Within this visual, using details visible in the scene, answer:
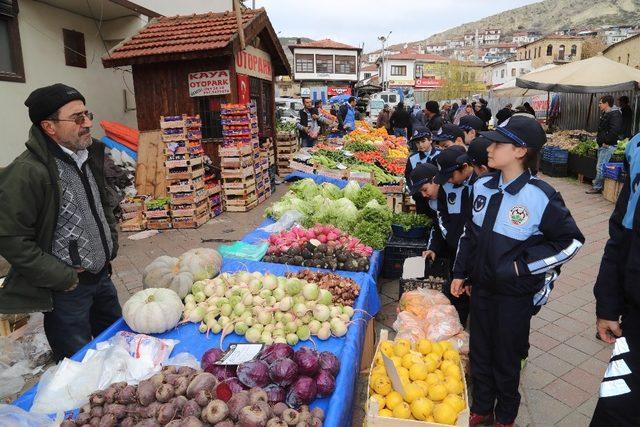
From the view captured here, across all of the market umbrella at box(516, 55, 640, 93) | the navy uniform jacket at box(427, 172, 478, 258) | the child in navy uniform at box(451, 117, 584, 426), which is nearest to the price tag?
the child in navy uniform at box(451, 117, 584, 426)

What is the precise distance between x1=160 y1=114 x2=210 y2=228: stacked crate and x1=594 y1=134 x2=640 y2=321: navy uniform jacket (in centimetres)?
720

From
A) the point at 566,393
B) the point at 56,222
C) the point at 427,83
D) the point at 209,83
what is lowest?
the point at 566,393

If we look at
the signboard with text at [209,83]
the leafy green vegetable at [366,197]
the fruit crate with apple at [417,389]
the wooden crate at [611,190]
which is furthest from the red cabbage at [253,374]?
the wooden crate at [611,190]

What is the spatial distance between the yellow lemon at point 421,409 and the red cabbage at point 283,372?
74 centimetres

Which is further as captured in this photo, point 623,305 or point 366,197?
point 366,197

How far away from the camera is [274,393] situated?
7.11ft

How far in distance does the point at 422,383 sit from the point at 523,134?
66.7 inches

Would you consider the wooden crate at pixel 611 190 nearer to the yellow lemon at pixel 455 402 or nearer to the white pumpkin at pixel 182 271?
the yellow lemon at pixel 455 402

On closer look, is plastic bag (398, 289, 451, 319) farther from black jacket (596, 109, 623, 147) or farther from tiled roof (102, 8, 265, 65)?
black jacket (596, 109, 623, 147)

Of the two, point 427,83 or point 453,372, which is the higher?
point 427,83

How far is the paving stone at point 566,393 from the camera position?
3.36m

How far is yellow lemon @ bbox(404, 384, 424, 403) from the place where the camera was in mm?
2465

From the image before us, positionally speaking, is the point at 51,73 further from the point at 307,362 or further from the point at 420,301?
the point at 307,362

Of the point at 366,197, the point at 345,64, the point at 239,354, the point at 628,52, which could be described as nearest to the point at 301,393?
the point at 239,354
